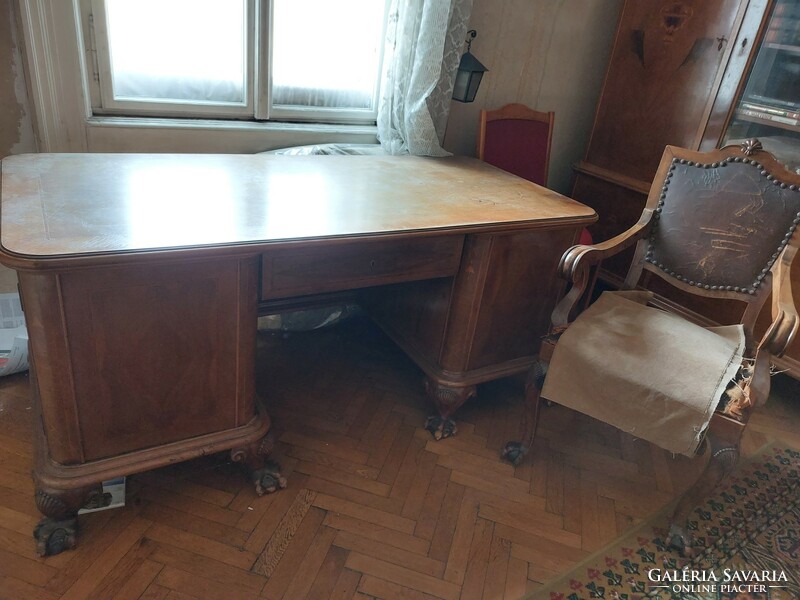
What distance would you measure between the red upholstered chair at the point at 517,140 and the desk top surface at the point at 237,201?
0.29 m

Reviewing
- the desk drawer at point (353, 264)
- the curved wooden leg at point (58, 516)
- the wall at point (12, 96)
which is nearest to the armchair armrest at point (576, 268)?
the desk drawer at point (353, 264)

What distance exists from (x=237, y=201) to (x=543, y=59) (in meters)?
1.71

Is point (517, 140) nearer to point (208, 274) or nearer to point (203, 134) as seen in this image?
point (203, 134)

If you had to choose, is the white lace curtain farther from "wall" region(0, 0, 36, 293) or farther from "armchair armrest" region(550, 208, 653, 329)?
"wall" region(0, 0, 36, 293)

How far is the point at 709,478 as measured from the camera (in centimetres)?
145

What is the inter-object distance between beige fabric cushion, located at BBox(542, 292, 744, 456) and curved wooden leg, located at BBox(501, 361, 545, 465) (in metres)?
0.06

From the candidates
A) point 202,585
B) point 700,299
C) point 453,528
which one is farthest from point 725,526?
point 202,585

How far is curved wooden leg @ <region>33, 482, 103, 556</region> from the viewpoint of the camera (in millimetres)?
1267

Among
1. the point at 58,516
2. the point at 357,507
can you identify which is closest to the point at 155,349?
the point at 58,516

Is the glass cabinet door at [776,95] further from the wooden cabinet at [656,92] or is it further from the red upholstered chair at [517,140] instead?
the red upholstered chair at [517,140]

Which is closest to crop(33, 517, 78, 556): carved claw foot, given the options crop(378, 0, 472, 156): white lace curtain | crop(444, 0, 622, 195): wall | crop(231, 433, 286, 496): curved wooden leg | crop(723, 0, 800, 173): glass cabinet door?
crop(231, 433, 286, 496): curved wooden leg

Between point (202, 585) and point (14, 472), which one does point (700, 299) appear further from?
point (14, 472)

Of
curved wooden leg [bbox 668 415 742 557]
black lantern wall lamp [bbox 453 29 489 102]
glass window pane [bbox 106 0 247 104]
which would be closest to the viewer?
curved wooden leg [bbox 668 415 742 557]

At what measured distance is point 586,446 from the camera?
1.90 metres
